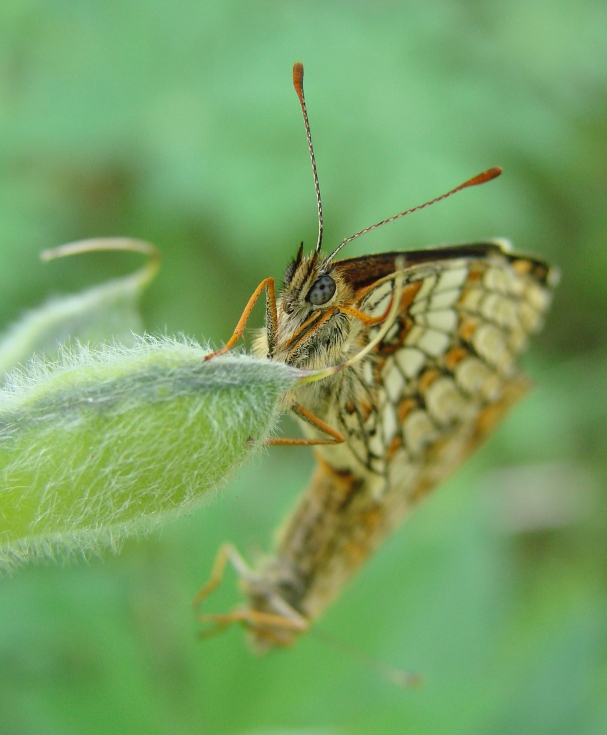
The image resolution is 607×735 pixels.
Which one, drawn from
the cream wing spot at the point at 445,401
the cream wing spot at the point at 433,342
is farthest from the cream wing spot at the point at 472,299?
the cream wing spot at the point at 445,401

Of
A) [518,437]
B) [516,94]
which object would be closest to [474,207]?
[516,94]

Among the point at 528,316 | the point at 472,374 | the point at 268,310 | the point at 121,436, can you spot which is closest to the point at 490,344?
the point at 472,374

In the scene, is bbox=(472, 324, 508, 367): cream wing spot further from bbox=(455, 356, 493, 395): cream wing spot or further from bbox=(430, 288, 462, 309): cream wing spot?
bbox=(430, 288, 462, 309): cream wing spot

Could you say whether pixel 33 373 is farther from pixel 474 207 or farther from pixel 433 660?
pixel 474 207

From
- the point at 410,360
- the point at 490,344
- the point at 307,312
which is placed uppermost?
the point at 307,312

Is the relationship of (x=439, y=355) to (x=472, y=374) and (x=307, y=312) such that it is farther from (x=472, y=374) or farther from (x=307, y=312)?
(x=307, y=312)

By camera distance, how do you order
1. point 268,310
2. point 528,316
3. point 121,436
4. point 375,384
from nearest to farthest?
point 121,436 < point 268,310 < point 375,384 < point 528,316
